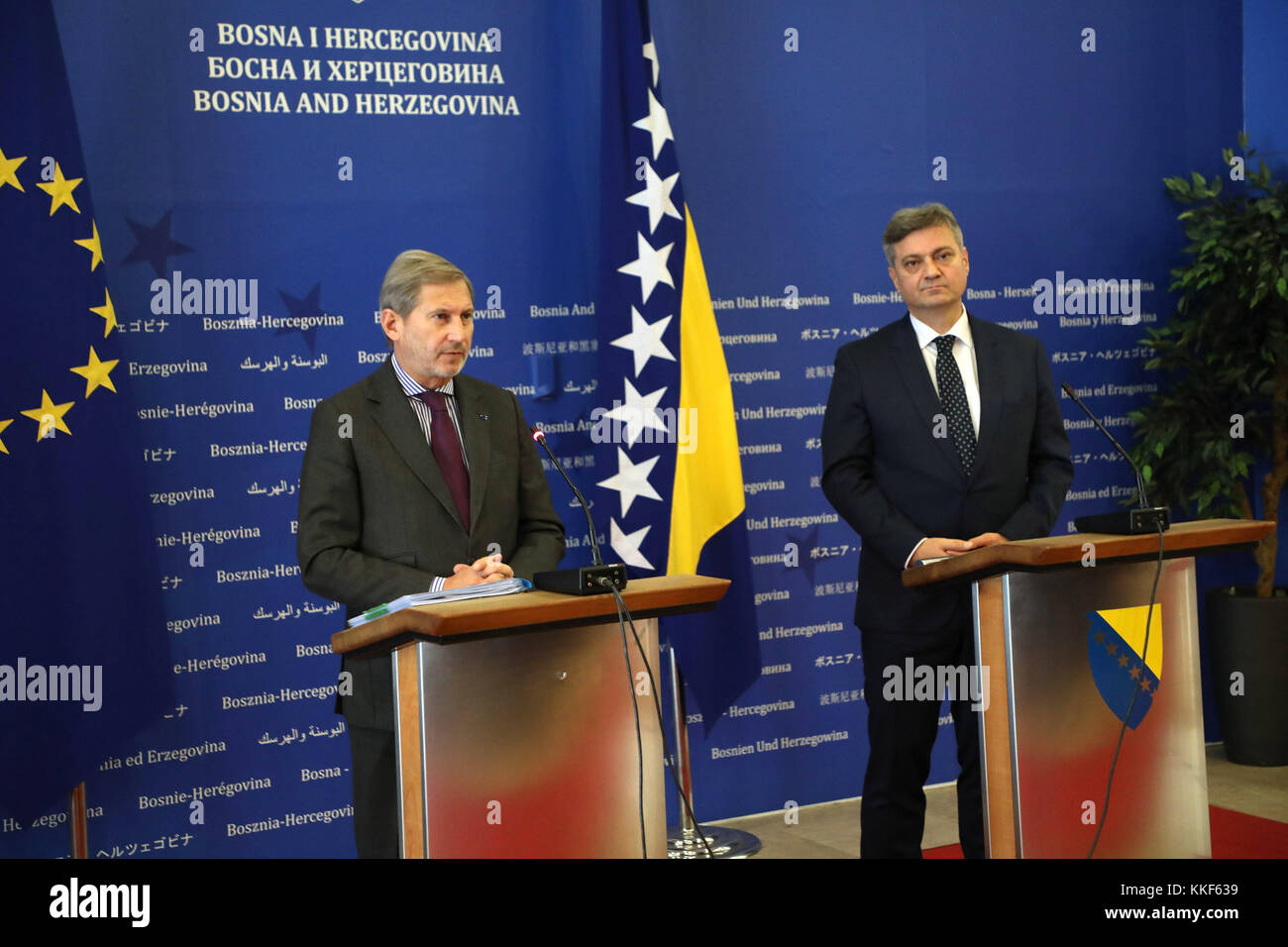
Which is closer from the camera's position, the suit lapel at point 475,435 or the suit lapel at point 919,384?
the suit lapel at point 475,435

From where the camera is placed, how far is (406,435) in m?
2.91

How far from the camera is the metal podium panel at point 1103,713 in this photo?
2847 millimetres

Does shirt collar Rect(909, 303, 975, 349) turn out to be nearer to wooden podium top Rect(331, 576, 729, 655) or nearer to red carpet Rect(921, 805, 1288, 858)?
wooden podium top Rect(331, 576, 729, 655)

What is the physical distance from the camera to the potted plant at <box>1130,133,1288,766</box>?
521 cm

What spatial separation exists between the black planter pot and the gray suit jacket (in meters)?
3.54

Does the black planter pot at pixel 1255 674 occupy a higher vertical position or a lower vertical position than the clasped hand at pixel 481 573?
lower

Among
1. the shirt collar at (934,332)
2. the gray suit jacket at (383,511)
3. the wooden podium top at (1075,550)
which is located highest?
the shirt collar at (934,332)

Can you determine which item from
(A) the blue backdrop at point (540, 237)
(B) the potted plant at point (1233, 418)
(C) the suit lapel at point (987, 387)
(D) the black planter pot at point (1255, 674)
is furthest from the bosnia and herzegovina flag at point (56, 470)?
(D) the black planter pot at point (1255, 674)

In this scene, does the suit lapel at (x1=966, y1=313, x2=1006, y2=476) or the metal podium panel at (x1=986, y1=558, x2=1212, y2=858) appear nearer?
the metal podium panel at (x1=986, y1=558, x2=1212, y2=858)

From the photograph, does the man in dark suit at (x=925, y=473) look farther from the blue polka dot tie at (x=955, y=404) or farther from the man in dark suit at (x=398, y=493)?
the man in dark suit at (x=398, y=493)

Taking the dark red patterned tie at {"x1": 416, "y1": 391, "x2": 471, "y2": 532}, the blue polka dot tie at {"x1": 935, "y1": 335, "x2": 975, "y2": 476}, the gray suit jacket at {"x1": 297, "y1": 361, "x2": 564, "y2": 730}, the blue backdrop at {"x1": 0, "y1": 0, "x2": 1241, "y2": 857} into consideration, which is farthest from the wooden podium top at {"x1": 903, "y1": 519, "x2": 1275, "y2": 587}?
the blue backdrop at {"x1": 0, "y1": 0, "x2": 1241, "y2": 857}

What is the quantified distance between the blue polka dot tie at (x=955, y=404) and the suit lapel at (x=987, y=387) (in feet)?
0.08
